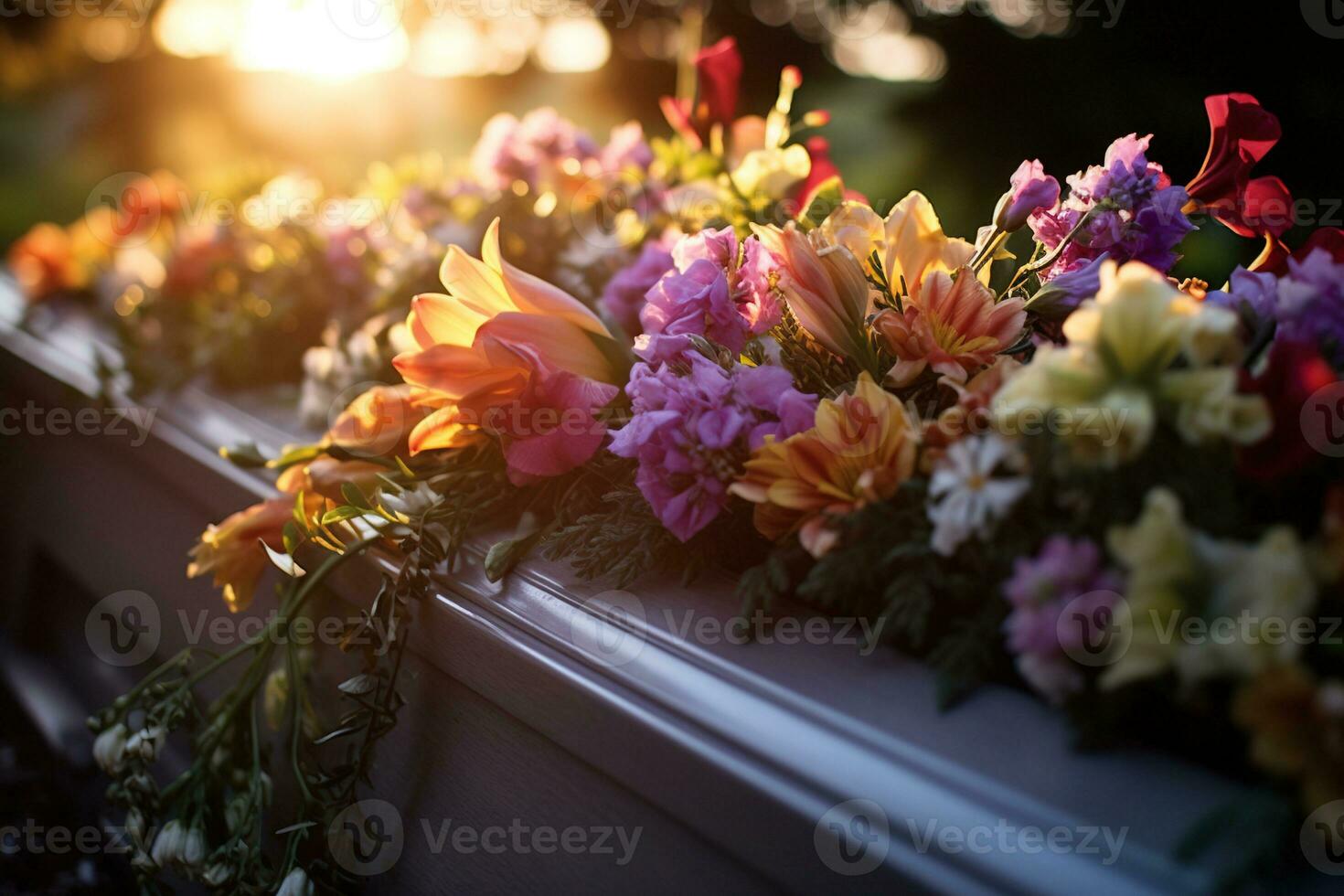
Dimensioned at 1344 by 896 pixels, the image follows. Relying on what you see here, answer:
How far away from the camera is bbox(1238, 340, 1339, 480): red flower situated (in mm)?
688

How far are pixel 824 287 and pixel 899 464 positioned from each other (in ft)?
0.65

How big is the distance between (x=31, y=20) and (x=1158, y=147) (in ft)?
25.1

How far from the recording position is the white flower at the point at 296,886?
107 cm

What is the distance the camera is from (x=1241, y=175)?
3.32 feet

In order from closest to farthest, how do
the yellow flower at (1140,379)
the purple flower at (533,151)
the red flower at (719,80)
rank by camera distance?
the yellow flower at (1140,379) < the red flower at (719,80) < the purple flower at (533,151)

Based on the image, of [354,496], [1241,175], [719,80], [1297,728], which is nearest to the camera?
[1297,728]

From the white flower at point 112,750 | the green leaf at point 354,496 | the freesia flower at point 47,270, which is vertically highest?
the green leaf at point 354,496

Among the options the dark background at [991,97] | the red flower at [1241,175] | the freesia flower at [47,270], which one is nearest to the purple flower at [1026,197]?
the red flower at [1241,175]

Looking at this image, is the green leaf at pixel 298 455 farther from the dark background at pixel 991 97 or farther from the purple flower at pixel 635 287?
the dark background at pixel 991 97

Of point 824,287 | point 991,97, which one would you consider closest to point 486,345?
point 824,287

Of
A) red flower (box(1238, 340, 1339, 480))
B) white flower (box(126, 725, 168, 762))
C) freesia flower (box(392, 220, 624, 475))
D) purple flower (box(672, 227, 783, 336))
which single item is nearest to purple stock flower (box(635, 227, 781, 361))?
purple flower (box(672, 227, 783, 336))

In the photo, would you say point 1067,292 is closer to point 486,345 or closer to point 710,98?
point 486,345

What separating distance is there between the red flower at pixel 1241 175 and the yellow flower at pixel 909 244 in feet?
0.84

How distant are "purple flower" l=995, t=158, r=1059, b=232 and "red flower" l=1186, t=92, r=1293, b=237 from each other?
162 mm
